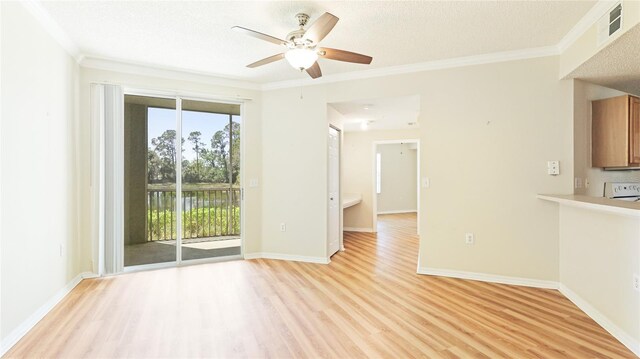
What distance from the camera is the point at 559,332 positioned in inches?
91.2

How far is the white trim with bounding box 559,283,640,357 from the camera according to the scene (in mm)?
2092

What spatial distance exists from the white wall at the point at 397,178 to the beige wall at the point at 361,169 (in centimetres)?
266

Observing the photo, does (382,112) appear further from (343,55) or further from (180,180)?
(180,180)

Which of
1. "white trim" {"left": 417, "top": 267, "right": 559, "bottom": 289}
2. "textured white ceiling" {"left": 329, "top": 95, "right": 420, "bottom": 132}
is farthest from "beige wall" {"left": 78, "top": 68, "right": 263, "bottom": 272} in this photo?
"white trim" {"left": 417, "top": 267, "right": 559, "bottom": 289}

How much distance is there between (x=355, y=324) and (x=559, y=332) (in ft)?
5.13

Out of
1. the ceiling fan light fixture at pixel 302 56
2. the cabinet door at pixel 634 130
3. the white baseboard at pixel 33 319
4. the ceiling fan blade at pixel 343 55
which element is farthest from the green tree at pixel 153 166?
the cabinet door at pixel 634 130

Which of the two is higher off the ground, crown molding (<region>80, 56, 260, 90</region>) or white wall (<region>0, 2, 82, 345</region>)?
crown molding (<region>80, 56, 260, 90</region>)

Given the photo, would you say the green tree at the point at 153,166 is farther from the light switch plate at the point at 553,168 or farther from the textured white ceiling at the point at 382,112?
the light switch plate at the point at 553,168

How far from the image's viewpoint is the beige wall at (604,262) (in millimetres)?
2150

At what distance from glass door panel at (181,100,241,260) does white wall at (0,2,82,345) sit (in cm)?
125

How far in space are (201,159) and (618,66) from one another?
15.3 ft

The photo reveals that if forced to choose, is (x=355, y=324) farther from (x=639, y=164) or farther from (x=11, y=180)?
(x=639, y=164)

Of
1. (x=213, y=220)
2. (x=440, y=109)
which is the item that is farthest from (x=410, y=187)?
(x=213, y=220)

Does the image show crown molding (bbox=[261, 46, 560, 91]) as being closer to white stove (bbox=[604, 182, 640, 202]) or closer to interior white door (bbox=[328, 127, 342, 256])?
interior white door (bbox=[328, 127, 342, 256])
